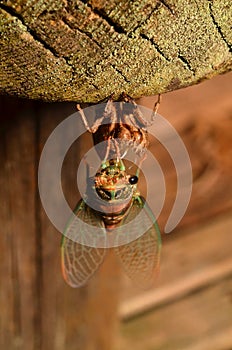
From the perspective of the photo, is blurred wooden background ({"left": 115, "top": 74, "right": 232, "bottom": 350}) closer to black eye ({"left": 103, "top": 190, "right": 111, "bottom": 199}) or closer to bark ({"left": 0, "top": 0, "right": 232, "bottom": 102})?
black eye ({"left": 103, "top": 190, "right": 111, "bottom": 199})

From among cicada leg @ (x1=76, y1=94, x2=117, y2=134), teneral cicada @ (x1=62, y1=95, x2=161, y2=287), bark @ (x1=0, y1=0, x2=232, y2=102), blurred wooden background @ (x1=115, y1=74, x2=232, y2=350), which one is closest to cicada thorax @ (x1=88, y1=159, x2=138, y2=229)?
teneral cicada @ (x1=62, y1=95, x2=161, y2=287)

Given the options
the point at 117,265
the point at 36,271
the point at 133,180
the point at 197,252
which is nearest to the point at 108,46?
the point at 133,180

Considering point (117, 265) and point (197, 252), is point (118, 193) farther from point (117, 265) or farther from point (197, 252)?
point (197, 252)

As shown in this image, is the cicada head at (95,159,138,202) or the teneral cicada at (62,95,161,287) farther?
the cicada head at (95,159,138,202)

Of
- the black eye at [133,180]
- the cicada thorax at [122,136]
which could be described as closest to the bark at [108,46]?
the cicada thorax at [122,136]

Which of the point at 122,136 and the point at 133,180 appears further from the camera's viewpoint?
the point at 133,180

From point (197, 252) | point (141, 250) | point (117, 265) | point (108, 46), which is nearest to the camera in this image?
point (108, 46)
